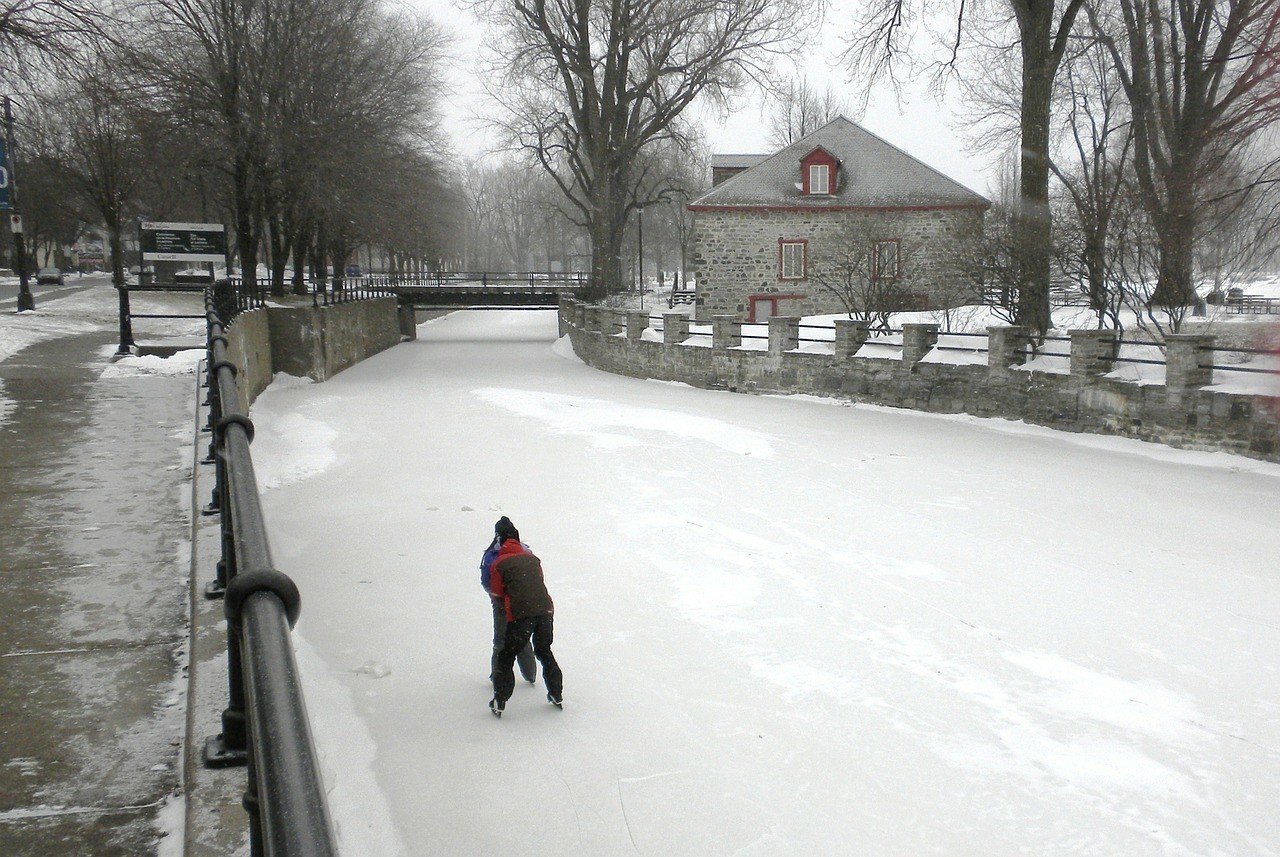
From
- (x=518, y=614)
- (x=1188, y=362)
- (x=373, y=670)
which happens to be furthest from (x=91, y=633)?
(x=1188, y=362)

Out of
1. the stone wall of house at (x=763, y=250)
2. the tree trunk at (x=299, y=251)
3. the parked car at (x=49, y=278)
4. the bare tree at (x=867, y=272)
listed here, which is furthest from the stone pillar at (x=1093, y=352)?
the parked car at (x=49, y=278)

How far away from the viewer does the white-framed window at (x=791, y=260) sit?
3719 centimetres

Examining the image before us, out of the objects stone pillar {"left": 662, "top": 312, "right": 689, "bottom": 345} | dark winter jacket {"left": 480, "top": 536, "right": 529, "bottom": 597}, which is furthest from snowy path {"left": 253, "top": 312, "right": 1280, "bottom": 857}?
stone pillar {"left": 662, "top": 312, "right": 689, "bottom": 345}

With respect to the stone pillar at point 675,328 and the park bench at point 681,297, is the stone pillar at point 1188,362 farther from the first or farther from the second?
the park bench at point 681,297

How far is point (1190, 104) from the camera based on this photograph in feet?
79.4

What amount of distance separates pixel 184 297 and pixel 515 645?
96.9 feet

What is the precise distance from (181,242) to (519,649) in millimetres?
18203

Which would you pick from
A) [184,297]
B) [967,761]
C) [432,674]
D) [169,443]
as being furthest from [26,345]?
[184,297]

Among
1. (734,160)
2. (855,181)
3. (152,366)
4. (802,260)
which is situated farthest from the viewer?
(734,160)

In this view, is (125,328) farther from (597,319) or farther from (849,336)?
(597,319)

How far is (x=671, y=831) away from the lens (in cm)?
544

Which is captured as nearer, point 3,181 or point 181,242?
point 3,181

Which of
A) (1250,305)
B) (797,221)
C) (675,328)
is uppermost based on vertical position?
(797,221)

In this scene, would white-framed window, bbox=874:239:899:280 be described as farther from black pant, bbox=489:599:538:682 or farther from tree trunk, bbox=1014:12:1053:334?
black pant, bbox=489:599:538:682
